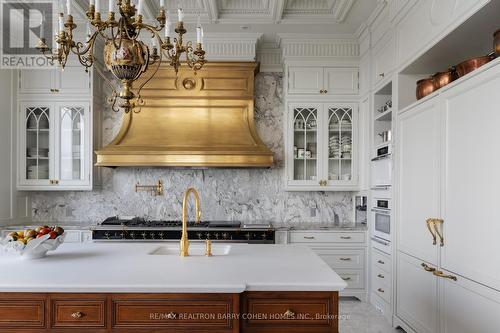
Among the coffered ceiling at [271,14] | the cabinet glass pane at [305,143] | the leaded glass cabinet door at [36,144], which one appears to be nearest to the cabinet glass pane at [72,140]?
the leaded glass cabinet door at [36,144]

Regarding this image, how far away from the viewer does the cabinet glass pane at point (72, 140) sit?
14.4ft

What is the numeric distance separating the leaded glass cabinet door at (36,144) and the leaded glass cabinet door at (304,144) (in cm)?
276

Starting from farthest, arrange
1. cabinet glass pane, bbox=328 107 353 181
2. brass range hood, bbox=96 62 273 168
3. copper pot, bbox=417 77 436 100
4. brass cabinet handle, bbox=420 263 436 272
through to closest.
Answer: cabinet glass pane, bbox=328 107 353 181, brass range hood, bbox=96 62 273 168, copper pot, bbox=417 77 436 100, brass cabinet handle, bbox=420 263 436 272

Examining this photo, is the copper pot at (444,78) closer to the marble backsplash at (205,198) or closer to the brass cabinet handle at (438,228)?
the brass cabinet handle at (438,228)

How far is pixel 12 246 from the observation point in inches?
80.4

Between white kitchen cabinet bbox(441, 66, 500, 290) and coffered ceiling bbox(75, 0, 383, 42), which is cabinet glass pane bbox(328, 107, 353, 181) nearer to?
coffered ceiling bbox(75, 0, 383, 42)

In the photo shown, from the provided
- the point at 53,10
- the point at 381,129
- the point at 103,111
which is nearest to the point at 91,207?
the point at 103,111

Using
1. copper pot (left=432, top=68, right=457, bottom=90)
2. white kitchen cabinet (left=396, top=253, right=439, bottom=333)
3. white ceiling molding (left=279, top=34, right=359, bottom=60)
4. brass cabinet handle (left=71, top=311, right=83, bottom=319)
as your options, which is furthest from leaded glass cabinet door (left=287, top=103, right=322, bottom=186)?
brass cabinet handle (left=71, top=311, right=83, bottom=319)

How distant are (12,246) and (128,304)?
32.5 inches

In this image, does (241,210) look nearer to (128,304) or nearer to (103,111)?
(103,111)

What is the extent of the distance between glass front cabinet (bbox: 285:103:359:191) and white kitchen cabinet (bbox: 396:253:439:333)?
1.42 m

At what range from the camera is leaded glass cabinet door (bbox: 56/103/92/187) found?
4.36m

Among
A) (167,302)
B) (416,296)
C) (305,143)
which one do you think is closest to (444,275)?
(416,296)

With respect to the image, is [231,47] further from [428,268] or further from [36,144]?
[428,268]
